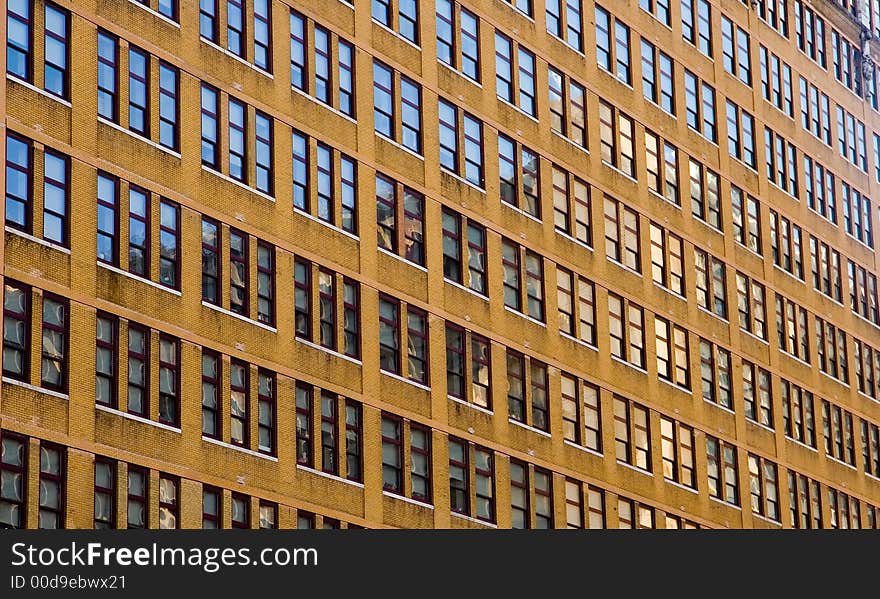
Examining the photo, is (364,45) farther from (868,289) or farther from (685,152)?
(868,289)

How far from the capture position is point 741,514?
8344cm

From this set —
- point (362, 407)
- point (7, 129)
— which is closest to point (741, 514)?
point (362, 407)

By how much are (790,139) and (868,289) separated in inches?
307

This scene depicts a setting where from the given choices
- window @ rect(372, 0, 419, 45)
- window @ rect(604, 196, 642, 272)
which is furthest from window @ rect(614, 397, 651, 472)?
window @ rect(372, 0, 419, 45)

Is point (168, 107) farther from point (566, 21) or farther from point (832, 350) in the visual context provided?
point (832, 350)

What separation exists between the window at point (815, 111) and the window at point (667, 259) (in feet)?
41.2

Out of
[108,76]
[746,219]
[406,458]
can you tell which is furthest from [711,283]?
[108,76]

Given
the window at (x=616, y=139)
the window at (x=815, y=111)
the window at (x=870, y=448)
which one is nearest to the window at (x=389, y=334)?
the window at (x=616, y=139)

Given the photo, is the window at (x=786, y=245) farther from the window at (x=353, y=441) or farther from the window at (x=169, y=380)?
the window at (x=169, y=380)

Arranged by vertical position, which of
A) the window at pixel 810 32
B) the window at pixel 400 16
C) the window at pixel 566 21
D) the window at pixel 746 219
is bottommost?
the window at pixel 400 16

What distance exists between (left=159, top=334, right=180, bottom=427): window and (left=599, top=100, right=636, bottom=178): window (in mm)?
22609

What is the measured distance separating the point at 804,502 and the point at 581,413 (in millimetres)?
15404

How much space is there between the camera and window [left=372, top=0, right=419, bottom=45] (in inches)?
2756

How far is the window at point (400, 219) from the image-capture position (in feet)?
225
